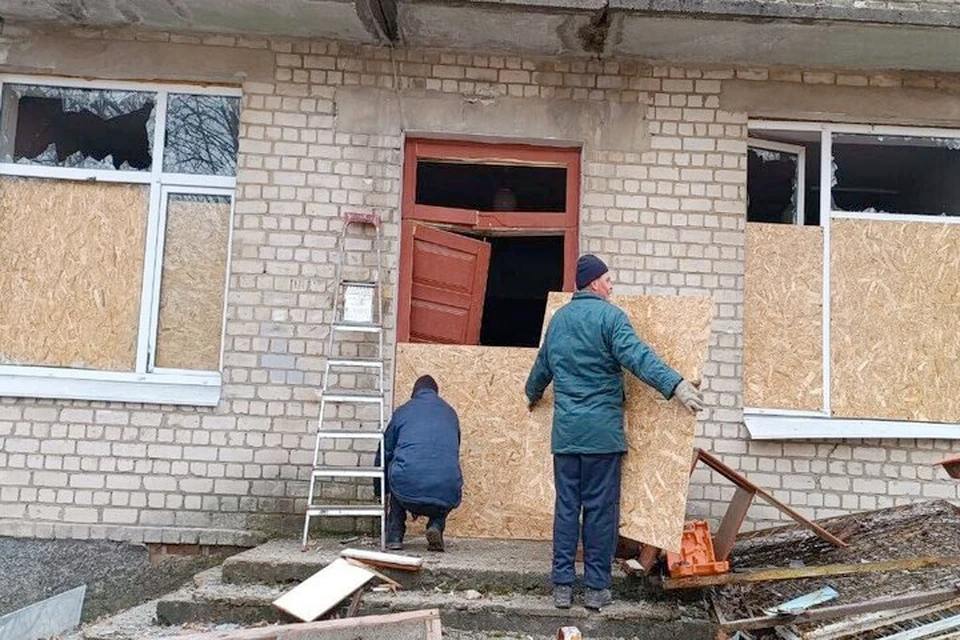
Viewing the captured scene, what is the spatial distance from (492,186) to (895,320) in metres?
3.41

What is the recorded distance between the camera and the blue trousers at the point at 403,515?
16.8 ft

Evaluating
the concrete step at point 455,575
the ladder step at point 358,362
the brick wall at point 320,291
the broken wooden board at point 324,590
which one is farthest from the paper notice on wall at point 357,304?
the broken wooden board at point 324,590

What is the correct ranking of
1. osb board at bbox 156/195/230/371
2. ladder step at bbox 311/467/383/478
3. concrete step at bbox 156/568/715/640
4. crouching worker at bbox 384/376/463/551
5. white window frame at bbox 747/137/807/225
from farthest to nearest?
white window frame at bbox 747/137/807/225 < osb board at bbox 156/195/230/371 < ladder step at bbox 311/467/383/478 < crouching worker at bbox 384/376/463/551 < concrete step at bbox 156/568/715/640

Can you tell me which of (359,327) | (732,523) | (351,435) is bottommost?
(732,523)

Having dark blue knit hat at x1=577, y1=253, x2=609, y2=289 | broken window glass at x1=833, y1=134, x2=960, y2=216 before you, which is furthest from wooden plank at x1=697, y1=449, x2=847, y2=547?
broken window glass at x1=833, y1=134, x2=960, y2=216

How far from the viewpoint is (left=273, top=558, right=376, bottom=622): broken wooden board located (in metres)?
3.93

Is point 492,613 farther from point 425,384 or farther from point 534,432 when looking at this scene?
point 425,384

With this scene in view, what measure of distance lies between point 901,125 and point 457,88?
11.1 feet

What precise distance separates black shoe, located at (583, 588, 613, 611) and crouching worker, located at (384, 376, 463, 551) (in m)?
1.13

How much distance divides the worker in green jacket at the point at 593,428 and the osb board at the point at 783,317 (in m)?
2.17

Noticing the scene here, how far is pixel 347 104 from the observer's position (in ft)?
20.5

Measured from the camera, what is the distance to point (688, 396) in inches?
163

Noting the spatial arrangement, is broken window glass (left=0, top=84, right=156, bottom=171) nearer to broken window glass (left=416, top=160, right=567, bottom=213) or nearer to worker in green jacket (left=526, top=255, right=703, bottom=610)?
broken window glass (left=416, top=160, right=567, bottom=213)

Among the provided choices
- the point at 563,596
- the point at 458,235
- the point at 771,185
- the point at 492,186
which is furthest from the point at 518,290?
the point at 563,596
